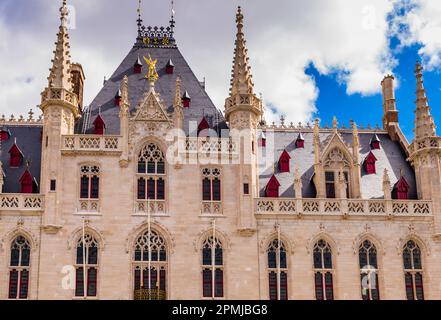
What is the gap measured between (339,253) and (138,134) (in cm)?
1243

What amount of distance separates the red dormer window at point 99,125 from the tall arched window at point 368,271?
1537 centimetres

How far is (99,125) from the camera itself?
44.7 m

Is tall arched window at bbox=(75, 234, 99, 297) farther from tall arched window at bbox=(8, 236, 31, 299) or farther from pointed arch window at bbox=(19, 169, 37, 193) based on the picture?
pointed arch window at bbox=(19, 169, 37, 193)

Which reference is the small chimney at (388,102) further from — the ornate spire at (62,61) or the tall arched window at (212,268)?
the ornate spire at (62,61)

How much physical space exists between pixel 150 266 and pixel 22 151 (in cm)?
1055

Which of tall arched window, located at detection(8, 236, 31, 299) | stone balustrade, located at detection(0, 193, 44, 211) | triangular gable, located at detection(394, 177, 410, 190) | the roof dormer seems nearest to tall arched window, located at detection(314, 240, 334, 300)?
triangular gable, located at detection(394, 177, 410, 190)

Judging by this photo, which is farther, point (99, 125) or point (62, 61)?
point (62, 61)

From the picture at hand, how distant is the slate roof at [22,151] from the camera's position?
143ft

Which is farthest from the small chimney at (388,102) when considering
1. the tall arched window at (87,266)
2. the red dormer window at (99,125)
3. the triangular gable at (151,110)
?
the tall arched window at (87,266)

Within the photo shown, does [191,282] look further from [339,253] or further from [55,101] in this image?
[55,101]

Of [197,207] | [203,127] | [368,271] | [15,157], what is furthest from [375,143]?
[15,157]

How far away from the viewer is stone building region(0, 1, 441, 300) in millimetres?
41281

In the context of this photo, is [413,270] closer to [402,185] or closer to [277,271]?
[402,185]
